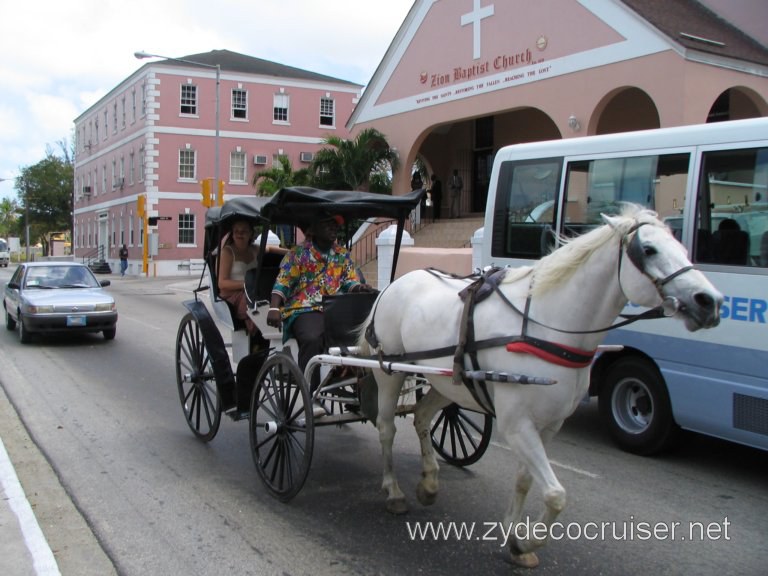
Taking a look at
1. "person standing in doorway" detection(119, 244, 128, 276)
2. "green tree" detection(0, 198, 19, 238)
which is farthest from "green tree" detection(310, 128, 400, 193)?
"green tree" detection(0, 198, 19, 238)

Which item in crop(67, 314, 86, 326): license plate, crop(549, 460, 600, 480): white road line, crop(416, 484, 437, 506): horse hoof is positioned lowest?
crop(549, 460, 600, 480): white road line

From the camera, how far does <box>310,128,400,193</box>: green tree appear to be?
22.6m

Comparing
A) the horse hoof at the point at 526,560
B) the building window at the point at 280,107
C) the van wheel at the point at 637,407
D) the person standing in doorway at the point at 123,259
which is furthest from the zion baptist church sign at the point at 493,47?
the person standing in doorway at the point at 123,259

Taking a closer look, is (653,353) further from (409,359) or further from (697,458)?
(409,359)

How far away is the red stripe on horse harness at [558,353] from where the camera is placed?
379 centimetres

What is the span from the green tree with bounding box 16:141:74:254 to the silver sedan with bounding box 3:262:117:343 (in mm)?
59435

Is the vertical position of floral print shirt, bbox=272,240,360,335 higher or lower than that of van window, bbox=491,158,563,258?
lower

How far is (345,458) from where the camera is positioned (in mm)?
6156

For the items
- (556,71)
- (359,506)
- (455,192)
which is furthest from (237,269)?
(455,192)

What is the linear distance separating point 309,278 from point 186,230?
121 ft

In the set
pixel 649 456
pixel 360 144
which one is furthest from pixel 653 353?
pixel 360 144

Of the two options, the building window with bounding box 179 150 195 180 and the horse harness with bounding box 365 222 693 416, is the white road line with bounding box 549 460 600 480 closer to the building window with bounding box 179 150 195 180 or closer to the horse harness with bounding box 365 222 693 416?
the horse harness with bounding box 365 222 693 416

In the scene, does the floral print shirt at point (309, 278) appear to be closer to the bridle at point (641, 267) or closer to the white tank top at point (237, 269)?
the white tank top at point (237, 269)

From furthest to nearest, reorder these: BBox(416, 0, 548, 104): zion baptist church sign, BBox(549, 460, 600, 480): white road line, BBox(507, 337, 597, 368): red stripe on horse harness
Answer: BBox(416, 0, 548, 104): zion baptist church sign < BBox(549, 460, 600, 480): white road line < BBox(507, 337, 597, 368): red stripe on horse harness
